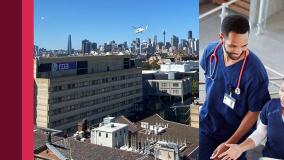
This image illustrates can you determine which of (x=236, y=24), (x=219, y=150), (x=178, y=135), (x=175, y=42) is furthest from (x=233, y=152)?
(x=175, y=42)

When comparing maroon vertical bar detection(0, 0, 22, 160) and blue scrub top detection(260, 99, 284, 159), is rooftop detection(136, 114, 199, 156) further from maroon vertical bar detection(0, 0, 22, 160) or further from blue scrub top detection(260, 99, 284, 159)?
blue scrub top detection(260, 99, 284, 159)

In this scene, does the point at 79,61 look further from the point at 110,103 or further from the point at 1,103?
the point at 1,103

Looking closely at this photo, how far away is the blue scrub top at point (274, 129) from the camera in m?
1.16

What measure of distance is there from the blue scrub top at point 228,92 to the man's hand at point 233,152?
0.13 feet

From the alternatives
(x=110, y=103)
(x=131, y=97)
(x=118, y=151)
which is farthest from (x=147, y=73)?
(x=118, y=151)

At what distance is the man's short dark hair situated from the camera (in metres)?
1.19

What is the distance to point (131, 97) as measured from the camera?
1208 centimetres

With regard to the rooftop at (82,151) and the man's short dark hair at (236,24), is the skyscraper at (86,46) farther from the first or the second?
the man's short dark hair at (236,24)

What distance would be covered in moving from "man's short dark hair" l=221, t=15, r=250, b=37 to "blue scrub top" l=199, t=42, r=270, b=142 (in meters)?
0.07

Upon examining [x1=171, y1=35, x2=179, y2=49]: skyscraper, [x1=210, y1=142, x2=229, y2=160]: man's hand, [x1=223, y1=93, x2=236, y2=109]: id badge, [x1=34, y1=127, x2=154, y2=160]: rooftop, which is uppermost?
[x1=171, y1=35, x2=179, y2=49]: skyscraper

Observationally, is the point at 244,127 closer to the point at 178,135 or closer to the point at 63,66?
the point at 178,135

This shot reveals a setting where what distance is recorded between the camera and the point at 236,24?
1199 millimetres

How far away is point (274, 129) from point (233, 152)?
15cm

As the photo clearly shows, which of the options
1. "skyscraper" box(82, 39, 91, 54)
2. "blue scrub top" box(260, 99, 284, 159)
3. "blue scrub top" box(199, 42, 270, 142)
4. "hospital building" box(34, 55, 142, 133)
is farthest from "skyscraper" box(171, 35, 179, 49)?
"blue scrub top" box(260, 99, 284, 159)
